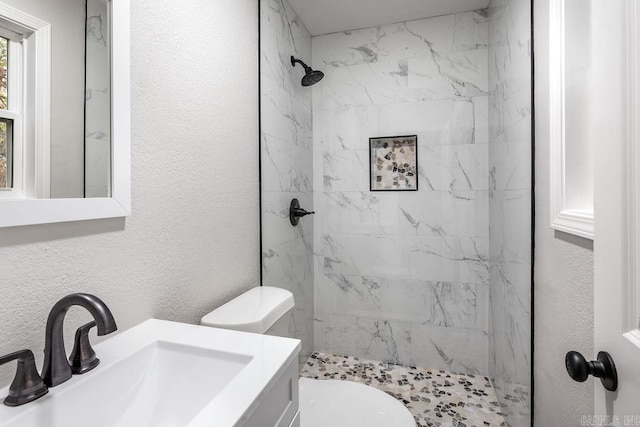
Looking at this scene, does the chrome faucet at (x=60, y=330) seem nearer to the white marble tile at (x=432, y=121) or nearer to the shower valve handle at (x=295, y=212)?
the shower valve handle at (x=295, y=212)

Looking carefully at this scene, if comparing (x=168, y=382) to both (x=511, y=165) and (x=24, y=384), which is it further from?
(x=511, y=165)

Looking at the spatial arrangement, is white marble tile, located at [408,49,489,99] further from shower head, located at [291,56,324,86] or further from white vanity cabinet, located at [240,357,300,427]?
white vanity cabinet, located at [240,357,300,427]

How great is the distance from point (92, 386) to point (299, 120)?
186cm

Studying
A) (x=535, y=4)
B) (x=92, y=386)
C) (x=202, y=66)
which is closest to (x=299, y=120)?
(x=202, y=66)

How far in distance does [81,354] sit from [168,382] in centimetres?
22

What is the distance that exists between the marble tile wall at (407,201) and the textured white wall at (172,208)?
842 millimetres

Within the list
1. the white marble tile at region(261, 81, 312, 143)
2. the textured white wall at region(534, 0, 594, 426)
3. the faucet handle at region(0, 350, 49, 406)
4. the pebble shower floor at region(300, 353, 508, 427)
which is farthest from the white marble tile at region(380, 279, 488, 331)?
the faucet handle at region(0, 350, 49, 406)

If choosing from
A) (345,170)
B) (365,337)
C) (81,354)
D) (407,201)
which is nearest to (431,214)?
(407,201)

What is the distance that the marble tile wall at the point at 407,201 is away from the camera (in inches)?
84.4

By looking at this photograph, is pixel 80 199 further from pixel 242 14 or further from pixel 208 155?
pixel 242 14

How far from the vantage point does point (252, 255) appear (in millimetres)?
1660

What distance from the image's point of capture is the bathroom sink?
0.63 meters

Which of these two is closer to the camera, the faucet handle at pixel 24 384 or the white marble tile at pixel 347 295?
the faucet handle at pixel 24 384

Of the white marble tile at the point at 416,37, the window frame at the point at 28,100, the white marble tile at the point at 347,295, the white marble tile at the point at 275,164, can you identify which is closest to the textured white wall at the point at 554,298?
the white marble tile at the point at 416,37
